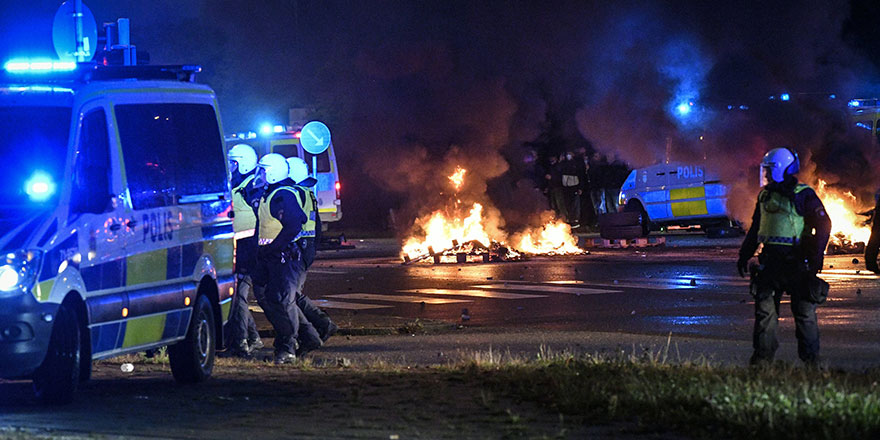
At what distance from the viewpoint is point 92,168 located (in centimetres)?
848

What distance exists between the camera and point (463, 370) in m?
9.70

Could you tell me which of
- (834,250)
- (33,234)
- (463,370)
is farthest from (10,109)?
(834,250)

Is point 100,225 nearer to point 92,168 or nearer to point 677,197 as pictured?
point 92,168

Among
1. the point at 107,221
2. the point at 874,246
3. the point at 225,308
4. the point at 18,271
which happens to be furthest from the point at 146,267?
the point at 874,246

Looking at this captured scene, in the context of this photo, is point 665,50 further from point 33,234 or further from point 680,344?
point 33,234

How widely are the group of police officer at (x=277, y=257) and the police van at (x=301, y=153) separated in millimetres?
14171

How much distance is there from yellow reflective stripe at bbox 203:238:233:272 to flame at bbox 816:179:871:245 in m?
19.0

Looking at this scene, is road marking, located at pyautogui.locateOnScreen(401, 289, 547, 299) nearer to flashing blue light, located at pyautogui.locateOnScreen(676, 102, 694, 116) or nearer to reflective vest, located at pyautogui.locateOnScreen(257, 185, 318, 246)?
reflective vest, located at pyautogui.locateOnScreen(257, 185, 318, 246)

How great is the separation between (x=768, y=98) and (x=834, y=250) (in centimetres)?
433

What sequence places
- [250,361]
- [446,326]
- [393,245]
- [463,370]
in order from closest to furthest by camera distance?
[463,370]
[250,361]
[446,326]
[393,245]

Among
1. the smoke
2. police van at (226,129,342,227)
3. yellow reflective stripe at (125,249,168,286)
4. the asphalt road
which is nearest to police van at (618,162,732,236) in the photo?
the smoke

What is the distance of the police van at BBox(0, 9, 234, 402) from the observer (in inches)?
303

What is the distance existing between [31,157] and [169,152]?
4.43 ft

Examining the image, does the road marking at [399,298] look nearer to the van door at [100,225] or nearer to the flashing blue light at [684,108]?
the van door at [100,225]
